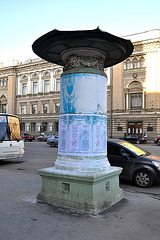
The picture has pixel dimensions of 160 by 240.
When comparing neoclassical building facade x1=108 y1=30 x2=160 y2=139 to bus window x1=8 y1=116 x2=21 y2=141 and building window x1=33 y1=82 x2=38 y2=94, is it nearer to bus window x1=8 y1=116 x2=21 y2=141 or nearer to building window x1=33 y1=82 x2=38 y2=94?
building window x1=33 y1=82 x2=38 y2=94

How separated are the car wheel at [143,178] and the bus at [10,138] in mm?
6876

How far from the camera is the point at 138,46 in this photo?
38.5m

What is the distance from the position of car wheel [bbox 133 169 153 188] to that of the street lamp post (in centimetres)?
195

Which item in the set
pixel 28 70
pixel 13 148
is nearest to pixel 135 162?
pixel 13 148

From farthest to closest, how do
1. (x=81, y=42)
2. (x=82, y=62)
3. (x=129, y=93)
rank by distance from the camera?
(x=129, y=93), (x=82, y=62), (x=81, y=42)

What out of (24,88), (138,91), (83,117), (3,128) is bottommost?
(3,128)

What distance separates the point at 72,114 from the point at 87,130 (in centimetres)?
52

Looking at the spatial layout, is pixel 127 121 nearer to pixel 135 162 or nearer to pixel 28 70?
pixel 28 70

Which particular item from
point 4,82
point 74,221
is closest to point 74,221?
point 74,221

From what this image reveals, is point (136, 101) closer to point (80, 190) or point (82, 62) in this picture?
point (82, 62)

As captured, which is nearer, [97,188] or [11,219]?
[11,219]

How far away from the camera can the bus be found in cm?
1159

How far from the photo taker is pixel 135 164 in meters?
7.59

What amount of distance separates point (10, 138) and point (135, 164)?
276 inches
